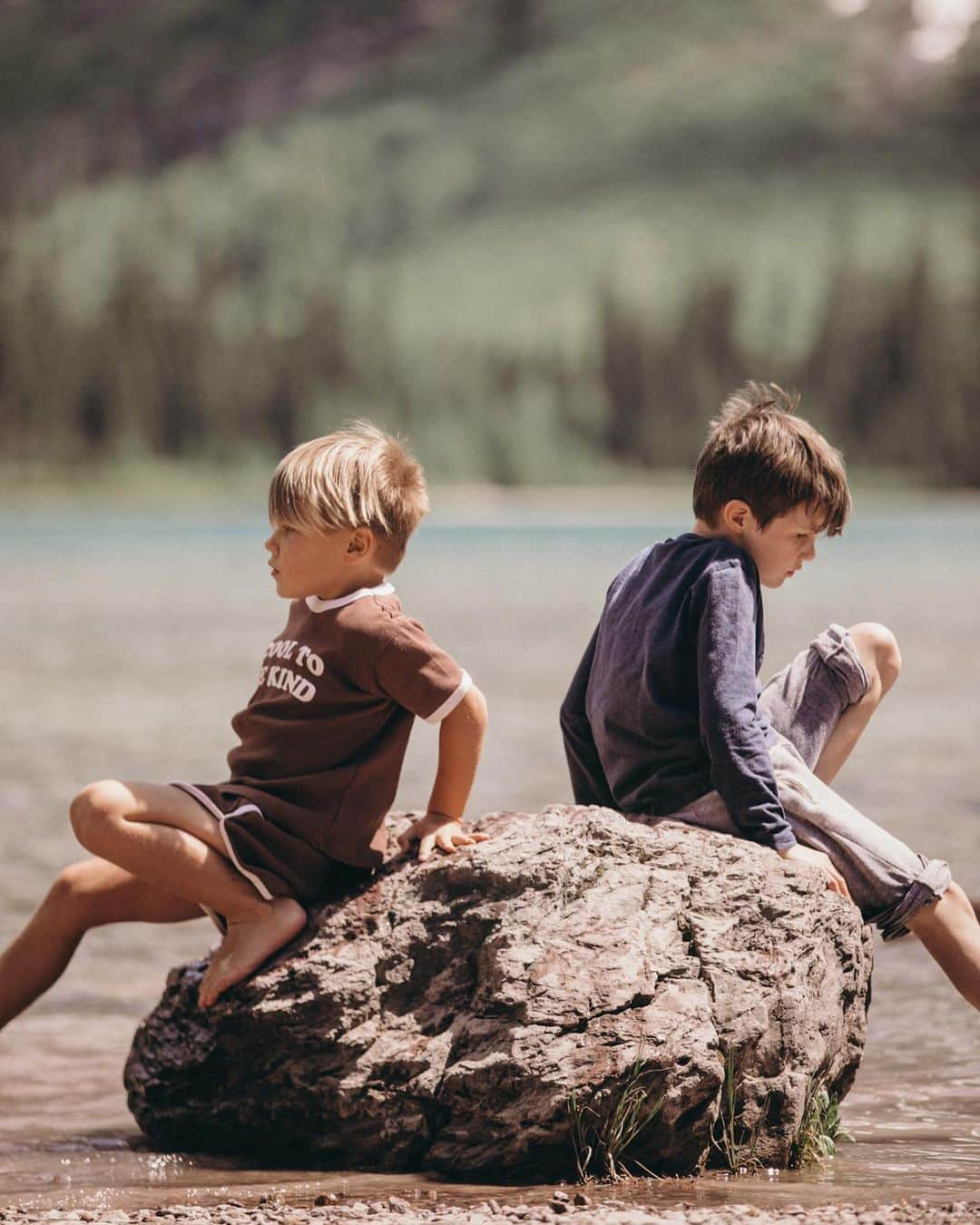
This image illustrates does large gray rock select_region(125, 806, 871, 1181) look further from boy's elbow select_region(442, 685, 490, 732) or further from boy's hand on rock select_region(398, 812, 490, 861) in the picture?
boy's elbow select_region(442, 685, 490, 732)

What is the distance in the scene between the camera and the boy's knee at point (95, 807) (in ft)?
10.6

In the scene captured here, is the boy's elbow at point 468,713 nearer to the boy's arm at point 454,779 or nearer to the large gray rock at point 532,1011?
the boy's arm at point 454,779

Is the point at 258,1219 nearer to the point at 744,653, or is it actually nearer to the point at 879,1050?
the point at 744,653

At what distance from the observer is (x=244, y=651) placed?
644 inches

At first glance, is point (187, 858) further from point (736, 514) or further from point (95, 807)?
point (736, 514)

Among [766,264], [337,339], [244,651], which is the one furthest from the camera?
[766,264]

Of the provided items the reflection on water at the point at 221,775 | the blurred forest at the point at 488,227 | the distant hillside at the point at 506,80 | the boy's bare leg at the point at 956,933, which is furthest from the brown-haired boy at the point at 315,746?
the distant hillside at the point at 506,80

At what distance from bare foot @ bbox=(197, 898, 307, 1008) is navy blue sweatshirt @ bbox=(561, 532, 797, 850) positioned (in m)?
0.73

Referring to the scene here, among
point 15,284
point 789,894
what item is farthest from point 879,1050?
point 15,284

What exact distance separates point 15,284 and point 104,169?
27.7 meters

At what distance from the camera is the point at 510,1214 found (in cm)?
269

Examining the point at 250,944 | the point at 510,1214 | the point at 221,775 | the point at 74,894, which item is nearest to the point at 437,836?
the point at 250,944

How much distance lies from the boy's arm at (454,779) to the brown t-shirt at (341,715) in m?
0.05

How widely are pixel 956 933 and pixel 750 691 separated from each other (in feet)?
2.19
